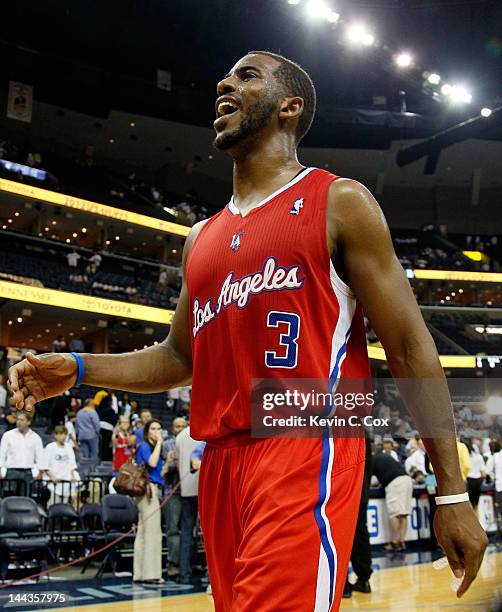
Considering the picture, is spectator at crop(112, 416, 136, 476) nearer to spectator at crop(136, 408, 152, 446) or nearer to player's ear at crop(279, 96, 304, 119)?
spectator at crop(136, 408, 152, 446)

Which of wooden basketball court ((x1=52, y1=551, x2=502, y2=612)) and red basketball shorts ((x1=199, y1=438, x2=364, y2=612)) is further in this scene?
wooden basketball court ((x1=52, y1=551, x2=502, y2=612))

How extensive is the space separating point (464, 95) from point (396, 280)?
24.6m

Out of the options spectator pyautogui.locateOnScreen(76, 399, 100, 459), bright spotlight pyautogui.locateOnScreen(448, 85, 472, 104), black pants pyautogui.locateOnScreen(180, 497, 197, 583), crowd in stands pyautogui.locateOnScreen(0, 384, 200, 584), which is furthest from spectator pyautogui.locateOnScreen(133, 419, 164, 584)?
bright spotlight pyautogui.locateOnScreen(448, 85, 472, 104)

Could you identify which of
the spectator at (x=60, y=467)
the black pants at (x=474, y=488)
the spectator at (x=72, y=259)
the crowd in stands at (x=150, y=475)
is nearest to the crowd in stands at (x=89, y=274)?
the spectator at (x=72, y=259)

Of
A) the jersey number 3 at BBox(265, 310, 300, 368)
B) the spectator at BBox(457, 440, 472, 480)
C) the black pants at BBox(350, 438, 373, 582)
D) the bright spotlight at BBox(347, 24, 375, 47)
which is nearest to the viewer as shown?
the jersey number 3 at BBox(265, 310, 300, 368)

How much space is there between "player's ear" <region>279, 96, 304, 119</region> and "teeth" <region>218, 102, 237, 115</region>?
0.14m

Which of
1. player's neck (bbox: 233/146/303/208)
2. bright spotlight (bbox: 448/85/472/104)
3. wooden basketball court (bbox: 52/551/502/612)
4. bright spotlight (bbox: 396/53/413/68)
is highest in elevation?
bright spotlight (bbox: 396/53/413/68)

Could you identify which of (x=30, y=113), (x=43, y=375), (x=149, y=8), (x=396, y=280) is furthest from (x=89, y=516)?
(x=30, y=113)

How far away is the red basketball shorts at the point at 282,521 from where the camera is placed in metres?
1.50

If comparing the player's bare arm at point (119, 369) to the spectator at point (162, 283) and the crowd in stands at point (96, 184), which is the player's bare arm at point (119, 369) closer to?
the crowd in stands at point (96, 184)

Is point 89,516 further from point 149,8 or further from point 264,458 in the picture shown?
point 149,8

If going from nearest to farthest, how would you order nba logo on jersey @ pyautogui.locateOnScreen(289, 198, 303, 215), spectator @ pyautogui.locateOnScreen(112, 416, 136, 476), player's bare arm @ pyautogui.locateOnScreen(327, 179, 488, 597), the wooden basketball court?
player's bare arm @ pyautogui.locateOnScreen(327, 179, 488, 597), nba logo on jersey @ pyautogui.locateOnScreen(289, 198, 303, 215), the wooden basketball court, spectator @ pyautogui.locateOnScreen(112, 416, 136, 476)

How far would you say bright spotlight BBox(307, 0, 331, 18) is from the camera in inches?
838

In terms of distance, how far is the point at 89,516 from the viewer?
26.8 ft
